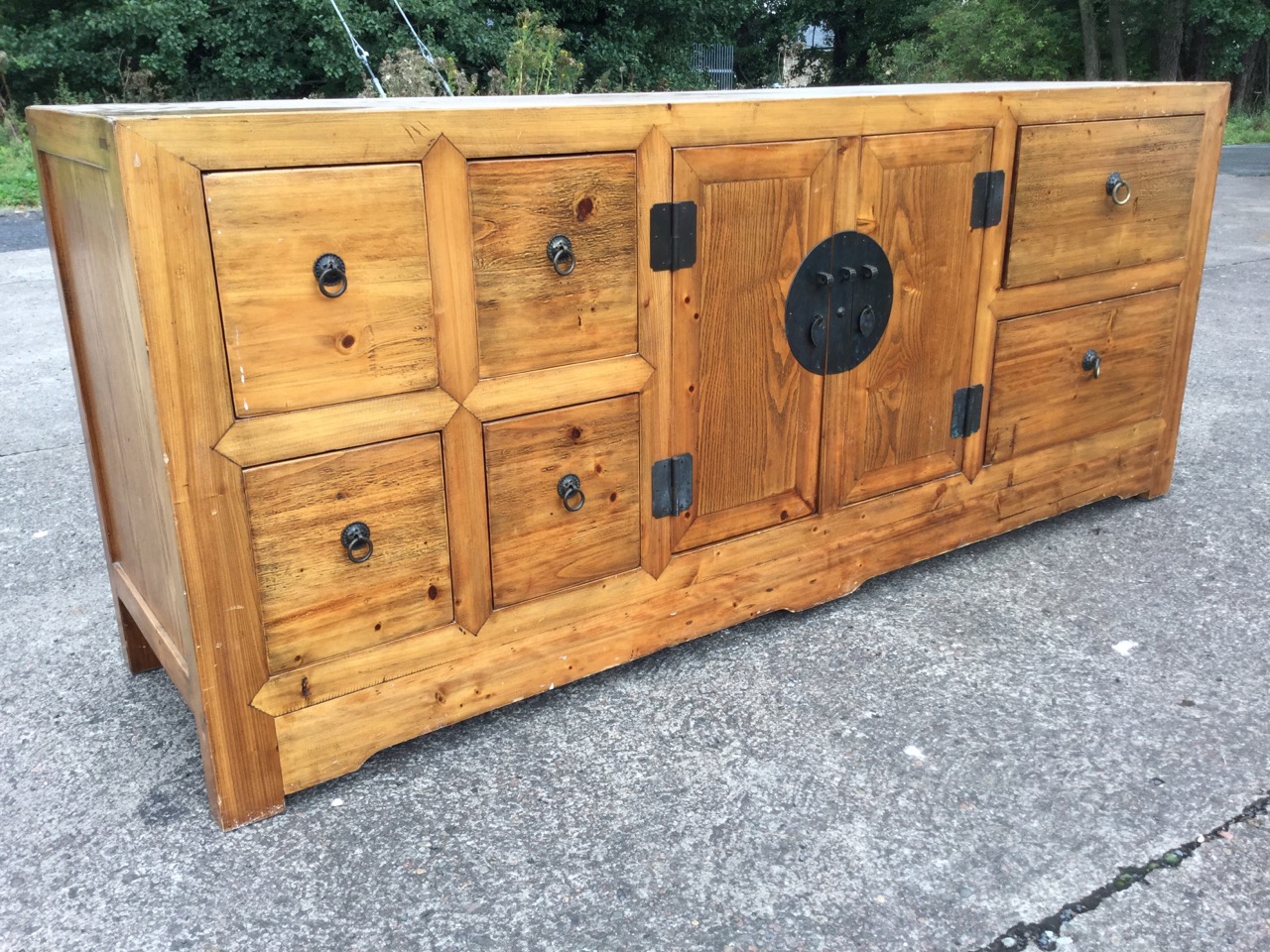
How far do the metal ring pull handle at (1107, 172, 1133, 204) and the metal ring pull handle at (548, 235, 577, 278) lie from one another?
62.6 inches

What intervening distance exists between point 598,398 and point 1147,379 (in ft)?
6.09

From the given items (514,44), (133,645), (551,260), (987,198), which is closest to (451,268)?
(551,260)

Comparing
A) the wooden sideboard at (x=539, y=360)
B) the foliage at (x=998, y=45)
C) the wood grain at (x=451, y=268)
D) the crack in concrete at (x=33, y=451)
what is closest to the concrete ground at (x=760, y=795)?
the wooden sideboard at (x=539, y=360)

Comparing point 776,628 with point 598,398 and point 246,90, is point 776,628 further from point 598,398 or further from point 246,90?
point 246,90

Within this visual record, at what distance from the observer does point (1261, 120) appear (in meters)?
16.7

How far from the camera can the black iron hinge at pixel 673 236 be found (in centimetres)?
209

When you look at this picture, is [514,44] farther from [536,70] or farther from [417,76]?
[417,76]

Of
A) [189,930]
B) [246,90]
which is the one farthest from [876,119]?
[246,90]

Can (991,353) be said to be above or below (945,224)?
below

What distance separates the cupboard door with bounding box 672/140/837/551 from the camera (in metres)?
2.18

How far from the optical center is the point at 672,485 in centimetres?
228

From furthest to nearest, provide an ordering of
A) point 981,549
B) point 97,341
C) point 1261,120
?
point 1261,120 < point 981,549 < point 97,341

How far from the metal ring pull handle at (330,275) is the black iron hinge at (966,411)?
62.4 inches

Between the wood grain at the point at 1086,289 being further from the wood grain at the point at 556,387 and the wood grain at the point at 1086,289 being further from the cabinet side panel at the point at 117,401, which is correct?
the cabinet side panel at the point at 117,401
